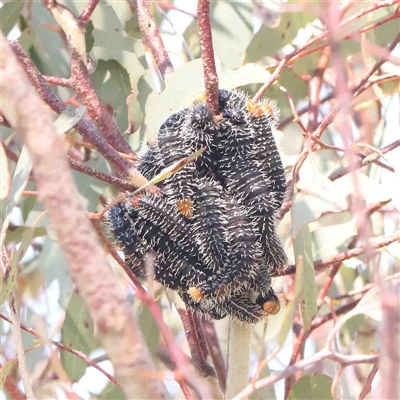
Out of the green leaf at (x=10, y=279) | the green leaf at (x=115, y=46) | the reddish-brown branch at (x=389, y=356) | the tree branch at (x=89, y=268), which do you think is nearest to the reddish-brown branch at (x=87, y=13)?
the green leaf at (x=115, y=46)

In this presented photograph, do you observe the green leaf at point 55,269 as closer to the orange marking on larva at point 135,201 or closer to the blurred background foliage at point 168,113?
the blurred background foliage at point 168,113

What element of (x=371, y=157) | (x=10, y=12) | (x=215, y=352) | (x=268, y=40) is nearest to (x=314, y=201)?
(x=371, y=157)

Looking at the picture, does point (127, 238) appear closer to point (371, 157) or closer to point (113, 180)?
point (113, 180)

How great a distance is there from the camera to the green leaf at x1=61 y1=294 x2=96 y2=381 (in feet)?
5.67

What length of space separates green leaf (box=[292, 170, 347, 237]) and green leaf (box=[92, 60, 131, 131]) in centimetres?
62

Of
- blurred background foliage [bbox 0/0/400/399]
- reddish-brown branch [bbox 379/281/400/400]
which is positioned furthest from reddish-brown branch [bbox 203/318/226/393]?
reddish-brown branch [bbox 379/281/400/400]

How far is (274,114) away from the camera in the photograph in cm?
112

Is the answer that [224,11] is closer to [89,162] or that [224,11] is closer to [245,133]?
[89,162]

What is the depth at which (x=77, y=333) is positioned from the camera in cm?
175

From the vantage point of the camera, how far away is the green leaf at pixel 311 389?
4.57 ft

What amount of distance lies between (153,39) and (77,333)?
726 mm

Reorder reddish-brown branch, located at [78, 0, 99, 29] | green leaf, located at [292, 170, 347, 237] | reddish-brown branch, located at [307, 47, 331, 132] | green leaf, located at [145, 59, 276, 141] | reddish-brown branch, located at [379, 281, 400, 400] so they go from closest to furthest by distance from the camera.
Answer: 1. reddish-brown branch, located at [379, 281, 400, 400]
2. green leaf, located at [292, 170, 347, 237]
3. green leaf, located at [145, 59, 276, 141]
4. reddish-brown branch, located at [78, 0, 99, 29]
5. reddish-brown branch, located at [307, 47, 331, 132]

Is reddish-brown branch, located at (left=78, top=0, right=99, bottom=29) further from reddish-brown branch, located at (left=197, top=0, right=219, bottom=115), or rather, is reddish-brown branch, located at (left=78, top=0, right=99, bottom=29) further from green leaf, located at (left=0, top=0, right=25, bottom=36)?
reddish-brown branch, located at (left=197, top=0, right=219, bottom=115)

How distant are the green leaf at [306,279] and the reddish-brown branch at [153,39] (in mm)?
512
